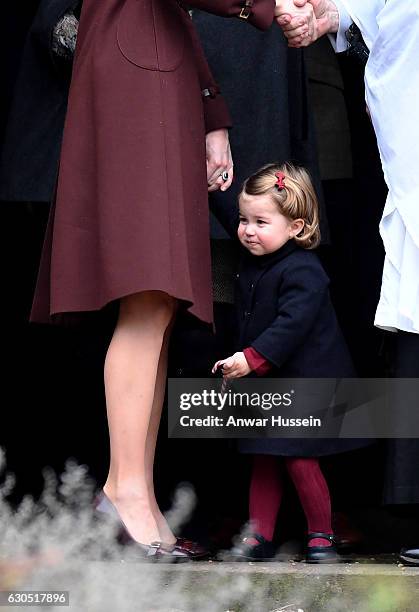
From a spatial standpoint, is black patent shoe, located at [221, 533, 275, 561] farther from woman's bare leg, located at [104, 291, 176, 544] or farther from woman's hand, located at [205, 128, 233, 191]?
woman's hand, located at [205, 128, 233, 191]

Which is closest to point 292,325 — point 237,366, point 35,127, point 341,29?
point 237,366

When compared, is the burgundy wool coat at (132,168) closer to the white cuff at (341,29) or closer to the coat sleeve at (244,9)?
the coat sleeve at (244,9)

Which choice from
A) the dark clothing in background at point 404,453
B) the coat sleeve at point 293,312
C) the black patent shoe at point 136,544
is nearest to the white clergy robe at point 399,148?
the dark clothing in background at point 404,453

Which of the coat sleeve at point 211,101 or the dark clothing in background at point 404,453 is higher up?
the coat sleeve at point 211,101

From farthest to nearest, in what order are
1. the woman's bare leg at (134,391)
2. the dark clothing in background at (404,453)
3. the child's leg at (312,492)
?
the child's leg at (312,492)
the dark clothing in background at (404,453)
the woman's bare leg at (134,391)

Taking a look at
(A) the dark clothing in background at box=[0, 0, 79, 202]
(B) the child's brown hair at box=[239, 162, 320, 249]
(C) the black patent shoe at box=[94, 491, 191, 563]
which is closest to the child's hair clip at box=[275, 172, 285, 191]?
(B) the child's brown hair at box=[239, 162, 320, 249]

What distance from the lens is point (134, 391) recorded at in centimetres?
340

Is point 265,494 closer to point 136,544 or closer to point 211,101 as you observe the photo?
point 136,544

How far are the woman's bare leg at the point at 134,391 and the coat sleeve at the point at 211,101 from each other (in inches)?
19.5

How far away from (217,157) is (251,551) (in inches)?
40.5

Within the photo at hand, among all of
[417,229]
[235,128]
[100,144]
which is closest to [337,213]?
[235,128]

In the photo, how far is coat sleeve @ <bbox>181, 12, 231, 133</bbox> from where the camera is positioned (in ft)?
11.7

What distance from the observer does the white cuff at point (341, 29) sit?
3.78 m

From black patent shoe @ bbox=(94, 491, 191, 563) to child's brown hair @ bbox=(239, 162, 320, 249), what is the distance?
856mm
